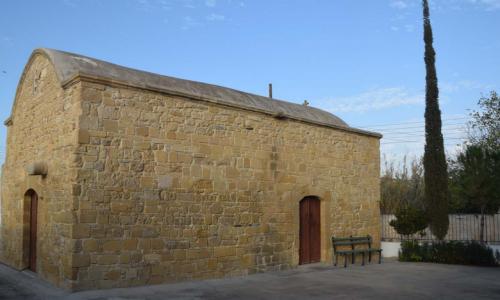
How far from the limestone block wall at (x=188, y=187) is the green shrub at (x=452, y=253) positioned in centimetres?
205

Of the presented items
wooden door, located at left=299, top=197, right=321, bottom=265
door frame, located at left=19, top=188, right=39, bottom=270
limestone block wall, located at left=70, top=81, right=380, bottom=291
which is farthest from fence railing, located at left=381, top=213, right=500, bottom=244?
door frame, located at left=19, top=188, right=39, bottom=270

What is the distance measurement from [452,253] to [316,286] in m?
4.91

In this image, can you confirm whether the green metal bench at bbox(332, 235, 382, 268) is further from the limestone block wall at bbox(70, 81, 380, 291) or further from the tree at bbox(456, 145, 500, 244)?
the tree at bbox(456, 145, 500, 244)

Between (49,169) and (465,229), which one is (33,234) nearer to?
(49,169)

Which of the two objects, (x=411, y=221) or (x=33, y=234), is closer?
(x=33, y=234)

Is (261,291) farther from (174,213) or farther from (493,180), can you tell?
(493,180)

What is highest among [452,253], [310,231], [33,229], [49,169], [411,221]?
[49,169]

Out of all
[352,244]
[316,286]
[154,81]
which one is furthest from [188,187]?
[352,244]

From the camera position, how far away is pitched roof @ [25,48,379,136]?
25.7ft

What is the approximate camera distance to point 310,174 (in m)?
10.5

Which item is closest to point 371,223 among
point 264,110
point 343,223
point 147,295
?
point 343,223

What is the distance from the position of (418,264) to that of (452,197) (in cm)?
323

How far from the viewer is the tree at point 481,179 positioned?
35.1 feet

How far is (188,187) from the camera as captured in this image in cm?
823
